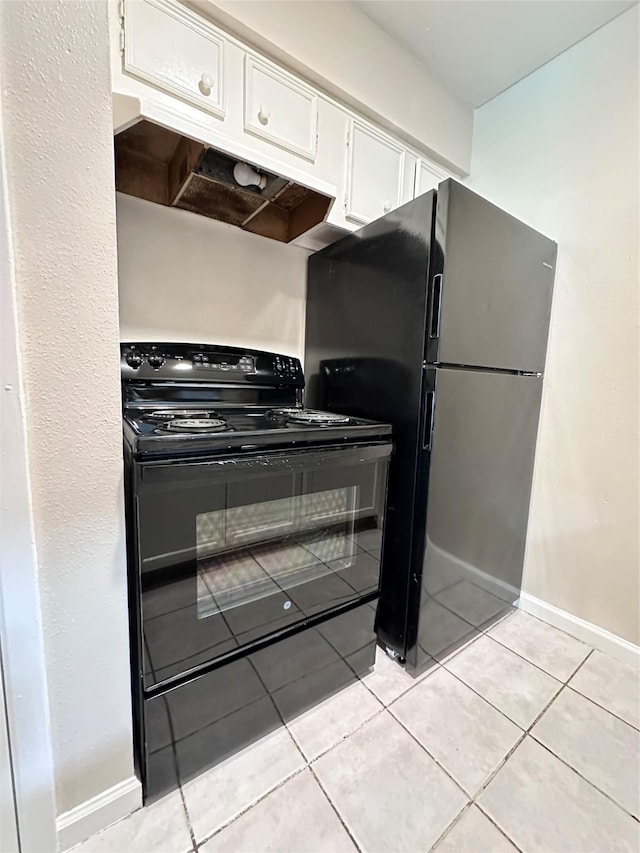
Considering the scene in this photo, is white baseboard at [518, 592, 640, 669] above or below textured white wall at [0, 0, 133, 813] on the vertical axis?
below

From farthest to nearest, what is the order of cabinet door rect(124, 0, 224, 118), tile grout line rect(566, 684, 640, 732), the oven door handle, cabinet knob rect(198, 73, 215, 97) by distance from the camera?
1. tile grout line rect(566, 684, 640, 732)
2. cabinet knob rect(198, 73, 215, 97)
3. cabinet door rect(124, 0, 224, 118)
4. the oven door handle

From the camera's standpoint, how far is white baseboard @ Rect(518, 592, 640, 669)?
1.46 m

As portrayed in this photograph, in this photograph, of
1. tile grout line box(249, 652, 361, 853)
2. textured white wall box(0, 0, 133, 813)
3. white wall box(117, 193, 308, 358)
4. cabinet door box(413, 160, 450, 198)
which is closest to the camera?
textured white wall box(0, 0, 133, 813)

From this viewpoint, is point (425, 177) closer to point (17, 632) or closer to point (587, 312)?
point (587, 312)

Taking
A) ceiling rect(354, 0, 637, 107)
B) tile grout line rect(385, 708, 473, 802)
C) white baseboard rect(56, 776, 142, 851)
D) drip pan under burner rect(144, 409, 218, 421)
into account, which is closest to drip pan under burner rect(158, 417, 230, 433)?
drip pan under burner rect(144, 409, 218, 421)

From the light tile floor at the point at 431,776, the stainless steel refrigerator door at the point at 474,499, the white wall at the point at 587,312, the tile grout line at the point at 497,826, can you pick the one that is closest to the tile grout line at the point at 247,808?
the light tile floor at the point at 431,776

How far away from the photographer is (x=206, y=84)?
3.58 feet

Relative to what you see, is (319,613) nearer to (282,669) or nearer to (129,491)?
(282,669)

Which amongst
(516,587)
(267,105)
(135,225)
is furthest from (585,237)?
(135,225)

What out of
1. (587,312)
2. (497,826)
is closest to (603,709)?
(497,826)

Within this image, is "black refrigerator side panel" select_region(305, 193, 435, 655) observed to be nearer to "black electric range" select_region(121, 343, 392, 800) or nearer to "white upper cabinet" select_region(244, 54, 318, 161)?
"black electric range" select_region(121, 343, 392, 800)

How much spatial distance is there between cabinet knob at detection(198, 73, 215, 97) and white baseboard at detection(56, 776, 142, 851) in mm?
1833

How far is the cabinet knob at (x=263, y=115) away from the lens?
120 cm

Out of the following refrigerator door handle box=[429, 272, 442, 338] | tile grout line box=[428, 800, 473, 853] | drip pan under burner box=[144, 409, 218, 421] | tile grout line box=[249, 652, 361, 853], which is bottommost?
tile grout line box=[428, 800, 473, 853]
